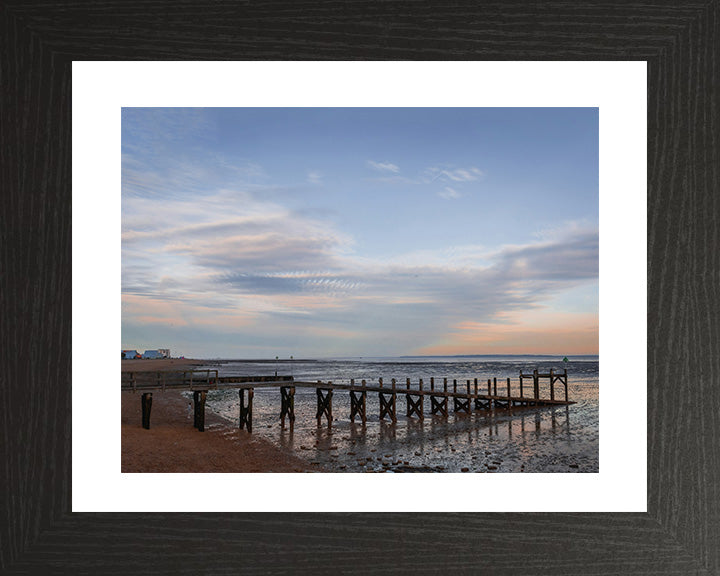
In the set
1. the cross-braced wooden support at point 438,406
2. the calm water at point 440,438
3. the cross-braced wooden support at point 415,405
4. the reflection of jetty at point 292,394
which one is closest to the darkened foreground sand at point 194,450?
the reflection of jetty at point 292,394

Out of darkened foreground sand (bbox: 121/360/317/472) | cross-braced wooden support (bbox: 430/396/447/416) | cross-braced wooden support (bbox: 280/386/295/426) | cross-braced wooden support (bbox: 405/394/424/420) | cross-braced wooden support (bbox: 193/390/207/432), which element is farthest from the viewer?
cross-braced wooden support (bbox: 430/396/447/416)

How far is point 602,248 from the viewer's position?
89.2 inches

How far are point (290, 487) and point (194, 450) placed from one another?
6.88 meters

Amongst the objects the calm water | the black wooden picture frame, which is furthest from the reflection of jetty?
the black wooden picture frame

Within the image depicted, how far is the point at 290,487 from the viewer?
2.14 metres

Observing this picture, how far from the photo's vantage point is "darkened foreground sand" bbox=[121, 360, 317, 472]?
24.7 feet

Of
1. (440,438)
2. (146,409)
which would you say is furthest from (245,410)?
(440,438)

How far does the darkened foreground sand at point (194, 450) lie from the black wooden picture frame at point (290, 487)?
536 cm

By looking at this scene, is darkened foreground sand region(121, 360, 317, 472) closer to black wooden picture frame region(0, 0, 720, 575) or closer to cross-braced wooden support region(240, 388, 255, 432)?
cross-braced wooden support region(240, 388, 255, 432)

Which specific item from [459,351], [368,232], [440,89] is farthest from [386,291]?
[440,89]

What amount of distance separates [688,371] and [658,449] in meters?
0.32

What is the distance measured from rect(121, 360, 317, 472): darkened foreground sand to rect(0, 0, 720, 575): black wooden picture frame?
5364 millimetres

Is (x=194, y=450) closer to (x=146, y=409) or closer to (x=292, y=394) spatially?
(x=146, y=409)

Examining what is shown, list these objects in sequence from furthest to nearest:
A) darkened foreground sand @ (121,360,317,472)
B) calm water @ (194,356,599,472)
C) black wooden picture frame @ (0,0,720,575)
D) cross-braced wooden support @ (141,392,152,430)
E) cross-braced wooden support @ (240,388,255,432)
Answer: cross-braced wooden support @ (240,388,255,432)
cross-braced wooden support @ (141,392,152,430)
calm water @ (194,356,599,472)
darkened foreground sand @ (121,360,317,472)
black wooden picture frame @ (0,0,720,575)
